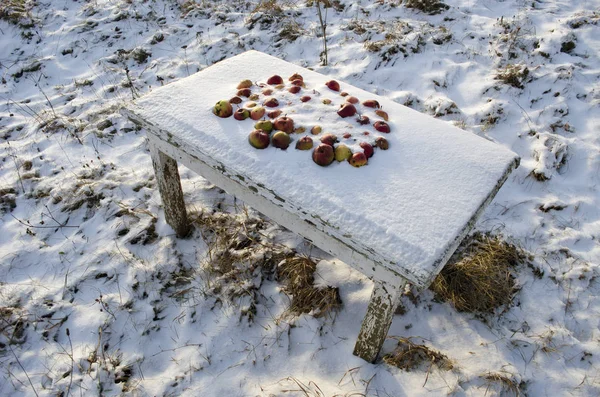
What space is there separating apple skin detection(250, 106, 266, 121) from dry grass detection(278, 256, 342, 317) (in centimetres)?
84

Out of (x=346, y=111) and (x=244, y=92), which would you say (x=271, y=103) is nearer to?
(x=244, y=92)

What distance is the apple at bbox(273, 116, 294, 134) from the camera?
178 cm

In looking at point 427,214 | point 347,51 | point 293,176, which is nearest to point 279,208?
point 293,176

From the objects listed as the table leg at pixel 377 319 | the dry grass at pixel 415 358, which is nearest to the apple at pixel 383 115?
the table leg at pixel 377 319

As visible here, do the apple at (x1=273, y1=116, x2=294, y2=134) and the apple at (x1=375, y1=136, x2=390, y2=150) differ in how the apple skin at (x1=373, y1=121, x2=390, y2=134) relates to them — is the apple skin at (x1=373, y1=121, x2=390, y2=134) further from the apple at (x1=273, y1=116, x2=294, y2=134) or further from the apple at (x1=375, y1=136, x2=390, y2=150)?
the apple at (x1=273, y1=116, x2=294, y2=134)

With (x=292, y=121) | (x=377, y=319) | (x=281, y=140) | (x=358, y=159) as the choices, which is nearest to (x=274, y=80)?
(x=292, y=121)

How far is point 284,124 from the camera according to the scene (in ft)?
5.84

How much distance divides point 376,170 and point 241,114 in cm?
67

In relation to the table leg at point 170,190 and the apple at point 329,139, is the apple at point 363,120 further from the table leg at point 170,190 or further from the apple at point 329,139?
the table leg at point 170,190

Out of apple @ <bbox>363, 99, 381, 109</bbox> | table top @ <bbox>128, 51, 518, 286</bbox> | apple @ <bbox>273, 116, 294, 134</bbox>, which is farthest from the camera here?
apple @ <bbox>363, 99, 381, 109</bbox>

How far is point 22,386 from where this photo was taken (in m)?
1.91

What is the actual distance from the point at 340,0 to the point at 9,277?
3993mm

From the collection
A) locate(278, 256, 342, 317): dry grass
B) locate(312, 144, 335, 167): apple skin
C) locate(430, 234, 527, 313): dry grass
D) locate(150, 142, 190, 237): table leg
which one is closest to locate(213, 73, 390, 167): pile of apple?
locate(312, 144, 335, 167): apple skin

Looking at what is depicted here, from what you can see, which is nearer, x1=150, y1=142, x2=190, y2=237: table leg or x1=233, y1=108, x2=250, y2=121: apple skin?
x1=233, y1=108, x2=250, y2=121: apple skin
